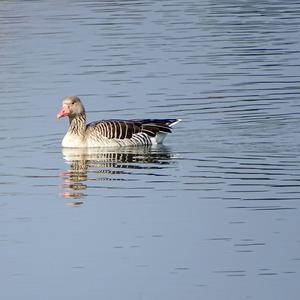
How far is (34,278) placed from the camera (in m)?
15.3

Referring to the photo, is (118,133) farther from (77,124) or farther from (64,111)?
(64,111)

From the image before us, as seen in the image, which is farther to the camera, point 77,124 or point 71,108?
point 71,108

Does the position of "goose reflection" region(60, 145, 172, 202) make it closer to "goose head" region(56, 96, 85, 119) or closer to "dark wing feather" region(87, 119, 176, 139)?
"dark wing feather" region(87, 119, 176, 139)

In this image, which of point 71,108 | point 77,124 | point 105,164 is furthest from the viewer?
point 71,108

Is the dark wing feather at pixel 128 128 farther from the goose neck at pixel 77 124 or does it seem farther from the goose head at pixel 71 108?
the goose head at pixel 71 108

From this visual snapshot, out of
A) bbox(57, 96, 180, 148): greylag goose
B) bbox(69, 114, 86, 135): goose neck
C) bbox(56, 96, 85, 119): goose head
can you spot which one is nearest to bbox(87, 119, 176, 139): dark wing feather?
bbox(57, 96, 180, 148): greylag goose

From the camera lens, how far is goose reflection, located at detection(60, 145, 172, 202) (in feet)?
66.0

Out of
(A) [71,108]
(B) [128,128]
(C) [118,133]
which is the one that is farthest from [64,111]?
(B) [128,128]

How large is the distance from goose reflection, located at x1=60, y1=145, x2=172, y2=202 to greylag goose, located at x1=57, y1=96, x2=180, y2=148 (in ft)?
0.34

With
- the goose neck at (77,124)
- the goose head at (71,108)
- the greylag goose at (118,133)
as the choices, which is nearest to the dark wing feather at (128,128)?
the greylag goose at (118,133)

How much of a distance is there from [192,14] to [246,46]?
9136 mm

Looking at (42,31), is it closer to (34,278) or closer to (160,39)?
(160,39)

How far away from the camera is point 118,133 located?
919 inches

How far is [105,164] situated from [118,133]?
4.99ft
